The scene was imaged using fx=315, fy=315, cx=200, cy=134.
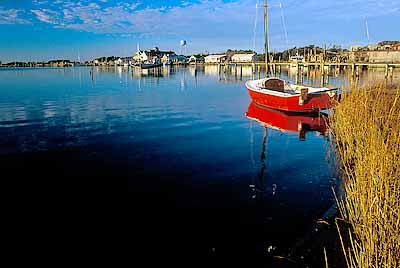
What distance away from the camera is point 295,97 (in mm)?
23016

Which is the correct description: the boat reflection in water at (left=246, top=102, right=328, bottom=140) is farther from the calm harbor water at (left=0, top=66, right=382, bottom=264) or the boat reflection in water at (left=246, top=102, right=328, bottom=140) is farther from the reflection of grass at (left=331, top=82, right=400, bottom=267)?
the reflection of grass at (left=331, top=82, right=400, bottom=267)

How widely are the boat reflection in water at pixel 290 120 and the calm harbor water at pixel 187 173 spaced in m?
0.18

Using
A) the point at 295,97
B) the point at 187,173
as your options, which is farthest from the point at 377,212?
the point at 295,97

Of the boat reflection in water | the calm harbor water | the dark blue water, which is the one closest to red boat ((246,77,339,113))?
the boat reflection in water

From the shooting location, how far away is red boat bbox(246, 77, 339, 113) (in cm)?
2244

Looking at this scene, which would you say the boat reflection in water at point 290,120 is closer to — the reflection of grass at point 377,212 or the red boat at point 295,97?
the red boat at point 295,97

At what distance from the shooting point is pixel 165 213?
29.1 feet

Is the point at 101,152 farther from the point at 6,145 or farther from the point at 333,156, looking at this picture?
the point at 333,156

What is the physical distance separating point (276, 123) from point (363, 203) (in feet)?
54.5

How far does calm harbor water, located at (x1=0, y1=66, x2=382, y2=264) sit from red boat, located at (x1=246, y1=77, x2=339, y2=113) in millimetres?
1139

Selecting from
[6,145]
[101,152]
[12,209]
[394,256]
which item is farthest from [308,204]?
[6,145]

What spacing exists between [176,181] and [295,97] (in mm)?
14835

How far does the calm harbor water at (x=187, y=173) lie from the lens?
7.86 meters

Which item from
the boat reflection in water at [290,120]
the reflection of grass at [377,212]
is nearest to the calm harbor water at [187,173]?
the boat reflection in water at [290,120]
